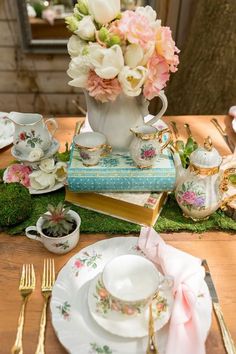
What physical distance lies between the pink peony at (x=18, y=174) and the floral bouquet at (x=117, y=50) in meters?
0.31

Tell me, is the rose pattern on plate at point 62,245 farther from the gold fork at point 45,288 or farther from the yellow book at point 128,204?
the yellow book at point 128,204

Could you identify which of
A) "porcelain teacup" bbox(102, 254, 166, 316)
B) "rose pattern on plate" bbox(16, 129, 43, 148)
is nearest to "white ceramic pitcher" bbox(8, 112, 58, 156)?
"rose pattern on plate" bbox(16, 129, 43, 148)

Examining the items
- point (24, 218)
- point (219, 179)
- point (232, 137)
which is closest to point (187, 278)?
point (219, 179)

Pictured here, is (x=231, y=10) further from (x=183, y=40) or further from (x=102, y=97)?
(x=102, y=97)

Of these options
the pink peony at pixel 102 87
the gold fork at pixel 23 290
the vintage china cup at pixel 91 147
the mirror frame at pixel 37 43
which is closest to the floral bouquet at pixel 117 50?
the pink peony at pixel 102 87

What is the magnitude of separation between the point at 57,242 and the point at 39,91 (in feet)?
5.70

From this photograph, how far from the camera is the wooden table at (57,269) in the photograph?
2.06 ft

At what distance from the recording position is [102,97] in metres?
0.86

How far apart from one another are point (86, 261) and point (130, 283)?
131 millimetres

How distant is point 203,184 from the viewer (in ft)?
2.75

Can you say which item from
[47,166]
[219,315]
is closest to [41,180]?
[47,166]

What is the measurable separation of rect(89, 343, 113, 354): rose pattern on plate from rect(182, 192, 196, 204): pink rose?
1.31 feet

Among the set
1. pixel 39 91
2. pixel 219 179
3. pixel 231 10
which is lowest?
pixel 39 91

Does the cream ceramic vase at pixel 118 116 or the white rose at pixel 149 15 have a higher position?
the white rose at pixel 149 15
